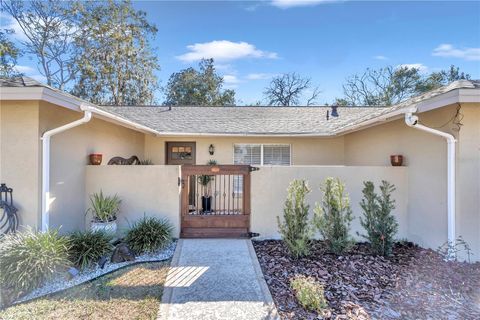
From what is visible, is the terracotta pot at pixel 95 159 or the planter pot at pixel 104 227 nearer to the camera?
the planter pot at pixel 104 227

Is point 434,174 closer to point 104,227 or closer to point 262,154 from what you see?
point 262,154

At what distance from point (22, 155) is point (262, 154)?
698cm

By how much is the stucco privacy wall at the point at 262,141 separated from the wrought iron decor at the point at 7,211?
531cm

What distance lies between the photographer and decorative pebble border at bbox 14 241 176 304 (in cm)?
395

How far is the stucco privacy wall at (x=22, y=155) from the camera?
4.84 m

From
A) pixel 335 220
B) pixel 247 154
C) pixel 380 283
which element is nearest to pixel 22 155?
pixel 335 220

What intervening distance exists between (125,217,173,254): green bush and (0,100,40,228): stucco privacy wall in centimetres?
165

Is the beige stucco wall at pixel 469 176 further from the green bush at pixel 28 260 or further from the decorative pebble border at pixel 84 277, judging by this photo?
the green bush at pixel 28 260

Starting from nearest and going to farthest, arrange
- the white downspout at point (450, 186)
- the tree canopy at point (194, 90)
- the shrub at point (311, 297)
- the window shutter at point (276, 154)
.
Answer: the shrub at point (311, 297)
the white downspout at point (450, 186)
the window shutter at point (276, 154)
the tree canopy at point (194, 90)

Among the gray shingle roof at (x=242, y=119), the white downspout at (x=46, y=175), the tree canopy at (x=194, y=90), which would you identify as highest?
the tree canopy at (x=194, y=90)

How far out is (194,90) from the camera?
86.2 feet

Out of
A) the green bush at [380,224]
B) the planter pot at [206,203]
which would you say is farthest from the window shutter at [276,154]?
the green bush at [380,224]

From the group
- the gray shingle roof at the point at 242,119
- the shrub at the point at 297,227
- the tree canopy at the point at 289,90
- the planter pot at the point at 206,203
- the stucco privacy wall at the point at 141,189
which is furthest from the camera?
the tree canopy at the point at 289,90

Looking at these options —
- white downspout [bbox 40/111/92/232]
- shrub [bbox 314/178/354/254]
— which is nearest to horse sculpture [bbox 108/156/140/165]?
white downspout [bbox 40/111/92/232]
